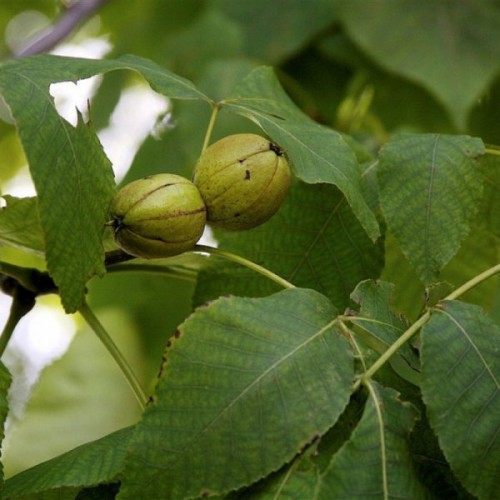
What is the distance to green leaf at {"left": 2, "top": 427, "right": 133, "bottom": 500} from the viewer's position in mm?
854

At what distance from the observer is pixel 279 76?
82.7 inches

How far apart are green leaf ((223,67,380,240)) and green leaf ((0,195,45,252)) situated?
23cm

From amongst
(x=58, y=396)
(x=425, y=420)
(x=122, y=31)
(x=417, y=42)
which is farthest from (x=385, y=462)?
(x=122, y=31)

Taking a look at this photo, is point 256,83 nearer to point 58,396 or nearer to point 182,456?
point 182,456

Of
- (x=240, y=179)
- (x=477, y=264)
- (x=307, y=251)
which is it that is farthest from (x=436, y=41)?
(x=240, y=179)

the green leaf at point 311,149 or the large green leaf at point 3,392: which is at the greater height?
the green leaf at point 311,149

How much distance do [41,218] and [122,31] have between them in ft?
5.27

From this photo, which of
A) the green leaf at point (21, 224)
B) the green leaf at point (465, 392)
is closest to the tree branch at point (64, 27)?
the green leaf at point (21, 224)

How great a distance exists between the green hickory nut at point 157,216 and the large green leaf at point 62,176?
0.07ft

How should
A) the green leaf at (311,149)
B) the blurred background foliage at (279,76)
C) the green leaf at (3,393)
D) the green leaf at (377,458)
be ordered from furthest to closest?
the blurred background foliage at (279,76) → the green leaf at (311,149) → the green leaf at (3,393) → the green leaf at (377,458)

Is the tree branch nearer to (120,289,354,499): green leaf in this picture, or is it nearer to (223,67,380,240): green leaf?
(223,67,380,240): green leaf

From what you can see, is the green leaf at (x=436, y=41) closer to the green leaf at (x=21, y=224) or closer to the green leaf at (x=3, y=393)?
the green leaf at (x=21, y=224)

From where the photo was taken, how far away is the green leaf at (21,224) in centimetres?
104

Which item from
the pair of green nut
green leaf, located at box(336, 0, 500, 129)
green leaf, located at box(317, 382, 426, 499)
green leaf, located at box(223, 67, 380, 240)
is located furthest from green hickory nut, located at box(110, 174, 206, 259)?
green leaf, located at box(336, 0, 500, 129)
